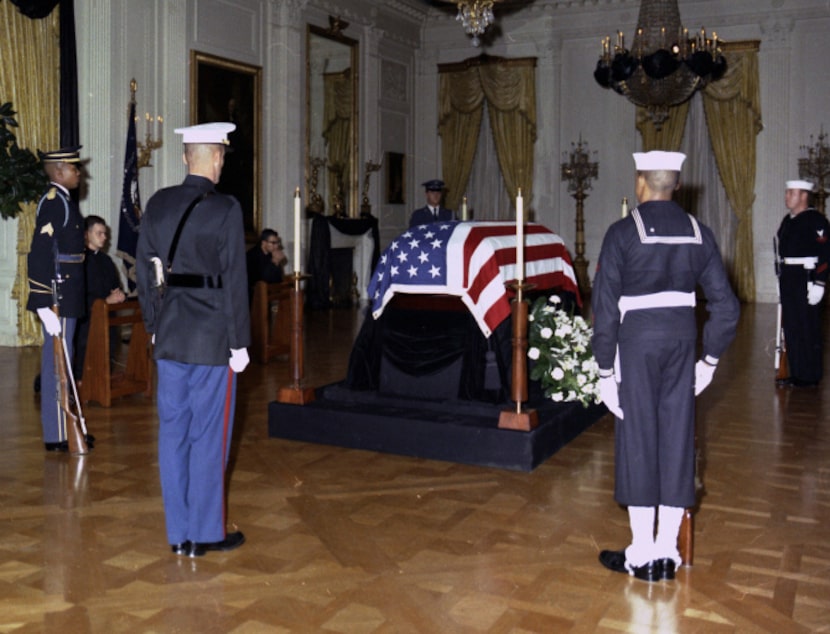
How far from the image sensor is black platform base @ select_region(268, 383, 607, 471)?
16.8 ft

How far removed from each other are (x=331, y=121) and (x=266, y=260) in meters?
5.78

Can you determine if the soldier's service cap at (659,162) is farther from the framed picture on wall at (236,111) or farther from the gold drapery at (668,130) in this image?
the gold drapery at (668,130)

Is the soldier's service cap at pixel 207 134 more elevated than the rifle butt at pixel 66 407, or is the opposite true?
the soldier's service cap at pixel 207 134

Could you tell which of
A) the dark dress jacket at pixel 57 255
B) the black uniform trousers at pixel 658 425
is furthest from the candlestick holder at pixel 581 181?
the black uniform trousers at pixel 658 425

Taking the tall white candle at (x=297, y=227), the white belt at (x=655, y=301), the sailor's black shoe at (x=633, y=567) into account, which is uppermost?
the tall white candle at (x=297, y=227)

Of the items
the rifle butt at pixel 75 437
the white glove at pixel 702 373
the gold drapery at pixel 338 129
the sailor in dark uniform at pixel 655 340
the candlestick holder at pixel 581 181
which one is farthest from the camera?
the candlestick holder at pixel 581 181

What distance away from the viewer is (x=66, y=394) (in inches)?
210

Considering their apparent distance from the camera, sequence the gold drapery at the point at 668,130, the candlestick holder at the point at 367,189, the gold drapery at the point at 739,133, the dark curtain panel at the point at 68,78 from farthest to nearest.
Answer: the gold drapery at the point at 668,130 → the candlestick holder at the point at 367,189 → the gold drapery at the point at 739,133 → the dark curtain panel at the point at 68,78

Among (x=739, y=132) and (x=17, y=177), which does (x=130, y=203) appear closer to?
(x=17, y=177)

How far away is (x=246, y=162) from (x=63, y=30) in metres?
3.29

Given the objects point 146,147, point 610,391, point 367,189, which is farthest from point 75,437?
point 367,189

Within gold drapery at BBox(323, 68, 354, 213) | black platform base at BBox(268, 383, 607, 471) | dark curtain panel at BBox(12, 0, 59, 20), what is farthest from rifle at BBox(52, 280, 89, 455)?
gold drapery at BBox(323, 68, 354, 213)

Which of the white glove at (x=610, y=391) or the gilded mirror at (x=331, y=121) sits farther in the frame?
the gilded mirror at (x=331, y=121)

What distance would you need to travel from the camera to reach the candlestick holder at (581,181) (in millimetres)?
16031
